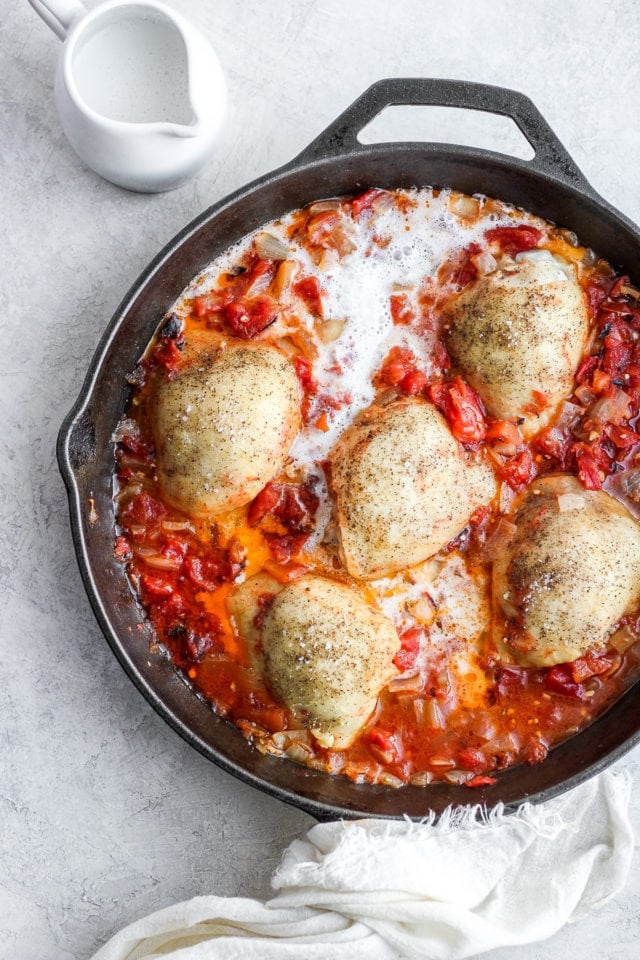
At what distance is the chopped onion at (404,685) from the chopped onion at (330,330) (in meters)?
1.28

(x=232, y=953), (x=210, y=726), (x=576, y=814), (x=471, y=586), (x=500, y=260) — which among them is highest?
(x=500, y=260)

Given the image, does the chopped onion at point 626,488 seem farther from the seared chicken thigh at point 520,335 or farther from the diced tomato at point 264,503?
the diced tomato at point 264,503

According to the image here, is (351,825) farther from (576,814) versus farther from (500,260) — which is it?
(500,260)

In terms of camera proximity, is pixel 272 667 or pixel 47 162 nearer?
pixel 272 667

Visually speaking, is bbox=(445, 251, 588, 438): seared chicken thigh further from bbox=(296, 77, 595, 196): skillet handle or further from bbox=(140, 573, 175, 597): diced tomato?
bbox=(140, 573, 175, 597): diced tomato

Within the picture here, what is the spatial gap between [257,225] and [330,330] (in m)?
0.48

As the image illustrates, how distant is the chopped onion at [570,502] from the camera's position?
10.9 feet

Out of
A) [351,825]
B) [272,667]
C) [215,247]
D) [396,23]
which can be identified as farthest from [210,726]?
[396,23]

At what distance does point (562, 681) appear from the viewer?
3414 mm

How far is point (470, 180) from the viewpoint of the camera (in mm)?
3430

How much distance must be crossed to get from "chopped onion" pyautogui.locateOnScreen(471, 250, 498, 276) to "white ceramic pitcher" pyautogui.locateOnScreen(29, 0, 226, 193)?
1.06 meters

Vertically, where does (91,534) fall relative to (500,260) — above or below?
below

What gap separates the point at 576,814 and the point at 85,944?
74.7 inches

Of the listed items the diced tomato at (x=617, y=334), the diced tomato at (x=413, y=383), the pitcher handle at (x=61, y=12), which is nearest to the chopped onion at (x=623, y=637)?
the diced tomato at (x=617, y=334)
